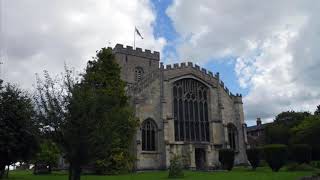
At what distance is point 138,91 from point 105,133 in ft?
92.1

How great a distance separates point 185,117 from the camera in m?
52.0

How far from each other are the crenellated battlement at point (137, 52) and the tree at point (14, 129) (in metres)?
28.7

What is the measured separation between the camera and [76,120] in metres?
20.8

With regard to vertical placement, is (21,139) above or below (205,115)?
below

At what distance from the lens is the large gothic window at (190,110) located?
51281mm

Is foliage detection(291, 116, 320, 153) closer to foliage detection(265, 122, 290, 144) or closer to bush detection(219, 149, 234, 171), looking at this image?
foliage detection(265, 122, 290, 144)

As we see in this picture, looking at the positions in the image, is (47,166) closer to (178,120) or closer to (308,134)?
(178,120)

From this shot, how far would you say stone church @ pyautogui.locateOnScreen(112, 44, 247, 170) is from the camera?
159 feet

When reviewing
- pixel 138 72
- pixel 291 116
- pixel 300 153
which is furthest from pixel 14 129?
pixel 291 116

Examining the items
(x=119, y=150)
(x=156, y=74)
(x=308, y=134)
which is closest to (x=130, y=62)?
(x=156, y=74)

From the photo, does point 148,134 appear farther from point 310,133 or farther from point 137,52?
point 310,133

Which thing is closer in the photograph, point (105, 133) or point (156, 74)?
point (105, 133)

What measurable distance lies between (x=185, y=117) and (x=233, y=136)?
8940 mm

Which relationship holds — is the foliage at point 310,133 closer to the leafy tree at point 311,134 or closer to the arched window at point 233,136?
the leafy tree at point 311,134
